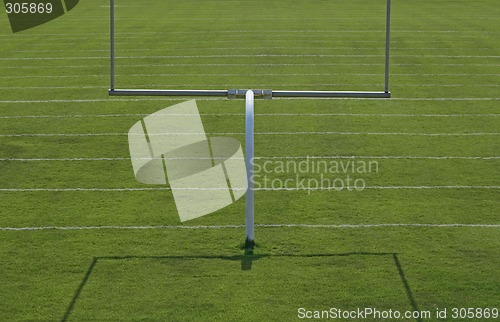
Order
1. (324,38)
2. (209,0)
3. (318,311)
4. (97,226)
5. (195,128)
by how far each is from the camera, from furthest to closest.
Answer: (209,0)
(324,38)
(195,128)
(97,226)
(318,311)

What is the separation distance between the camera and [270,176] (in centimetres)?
1163

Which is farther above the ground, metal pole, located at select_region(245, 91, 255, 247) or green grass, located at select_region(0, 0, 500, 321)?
metal pole, located at select_region(245, 91, 255, 247)

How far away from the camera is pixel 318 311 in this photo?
7590 mm

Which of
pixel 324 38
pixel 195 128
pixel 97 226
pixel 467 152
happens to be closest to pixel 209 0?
pixel 324 38

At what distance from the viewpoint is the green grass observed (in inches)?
315

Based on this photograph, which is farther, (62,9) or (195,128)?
(62,9)

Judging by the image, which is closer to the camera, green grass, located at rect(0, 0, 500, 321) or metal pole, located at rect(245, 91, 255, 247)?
green grass, located at rect(0, 0, 500, 321)

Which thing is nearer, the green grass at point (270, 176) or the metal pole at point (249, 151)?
the green grass at point (270, 176)

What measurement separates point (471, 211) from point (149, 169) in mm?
4605

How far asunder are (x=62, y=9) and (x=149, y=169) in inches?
672

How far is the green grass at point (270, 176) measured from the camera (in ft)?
26.2

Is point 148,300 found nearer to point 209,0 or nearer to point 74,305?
point 74,305

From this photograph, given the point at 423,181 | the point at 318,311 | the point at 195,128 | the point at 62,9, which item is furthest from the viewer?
the point at 62,9

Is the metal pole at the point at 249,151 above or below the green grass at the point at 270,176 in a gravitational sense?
above
